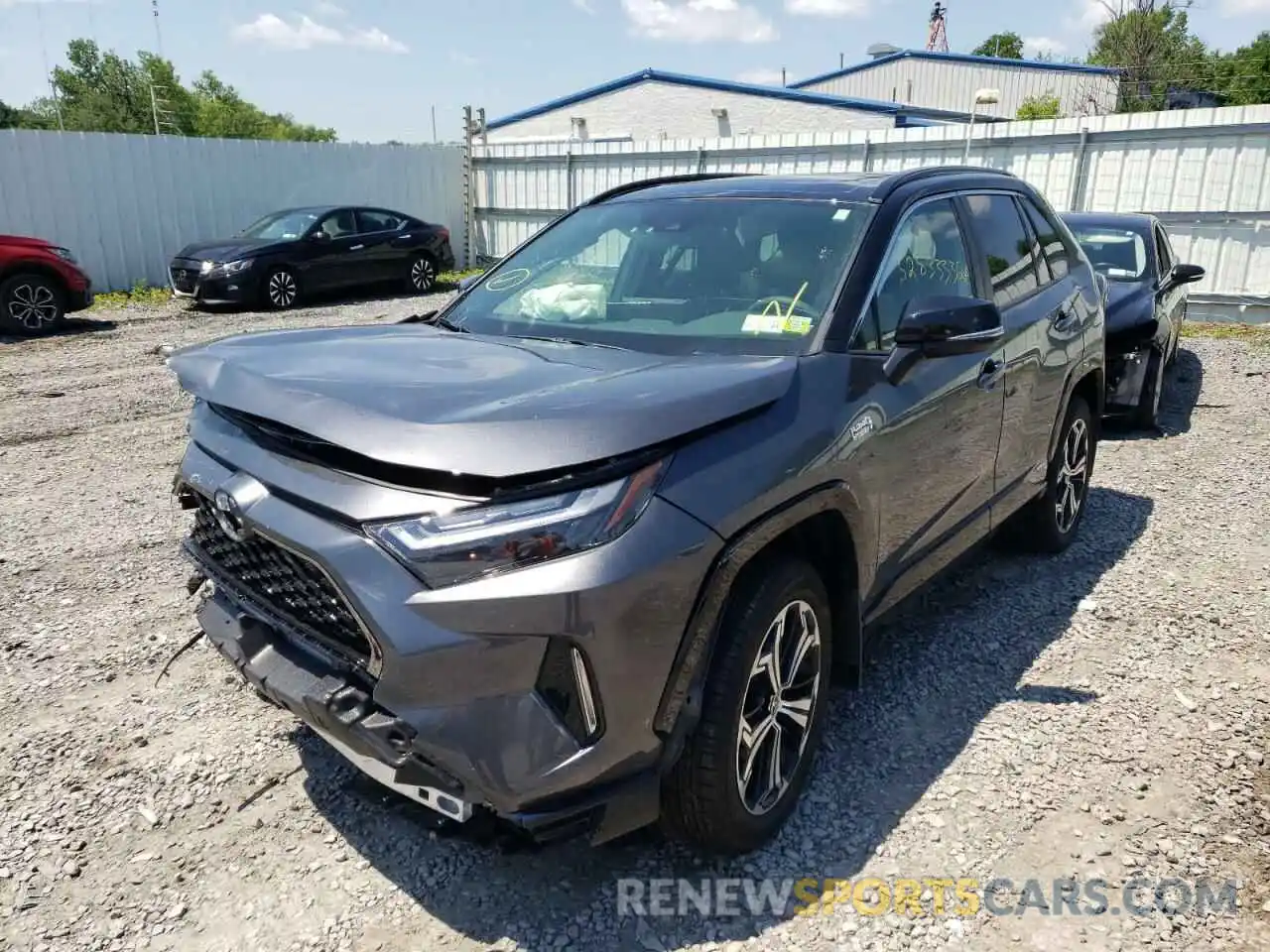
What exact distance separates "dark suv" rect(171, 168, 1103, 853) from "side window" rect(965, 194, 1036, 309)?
0.30 m

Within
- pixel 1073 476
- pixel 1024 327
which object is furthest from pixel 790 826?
pixel 1073 476

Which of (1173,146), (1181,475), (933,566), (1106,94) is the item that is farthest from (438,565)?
(1106,94)

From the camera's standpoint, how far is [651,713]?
2.16 meters

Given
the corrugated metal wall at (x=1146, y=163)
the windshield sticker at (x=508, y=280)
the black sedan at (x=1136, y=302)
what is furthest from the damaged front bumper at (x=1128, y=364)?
the corrugated metal wall at (x=1146, y=163)

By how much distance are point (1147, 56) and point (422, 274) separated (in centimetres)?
2760

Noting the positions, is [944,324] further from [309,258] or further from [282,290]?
[309,258]

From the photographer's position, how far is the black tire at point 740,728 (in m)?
2.35

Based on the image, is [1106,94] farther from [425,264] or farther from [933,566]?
[933,566]

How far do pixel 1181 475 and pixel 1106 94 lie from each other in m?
34.8

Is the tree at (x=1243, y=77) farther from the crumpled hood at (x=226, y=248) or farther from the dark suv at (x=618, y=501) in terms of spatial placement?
the dark suv at (x=618, y=501)

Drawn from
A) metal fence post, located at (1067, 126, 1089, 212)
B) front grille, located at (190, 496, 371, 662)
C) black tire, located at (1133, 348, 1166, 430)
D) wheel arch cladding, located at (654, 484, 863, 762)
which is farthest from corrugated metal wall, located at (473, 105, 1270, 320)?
front grille, located at (190, 496, 371, 662)

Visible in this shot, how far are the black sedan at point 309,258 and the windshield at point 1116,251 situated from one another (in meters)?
10.4

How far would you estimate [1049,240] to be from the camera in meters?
4.66

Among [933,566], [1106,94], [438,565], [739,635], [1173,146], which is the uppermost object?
[1106,94]
